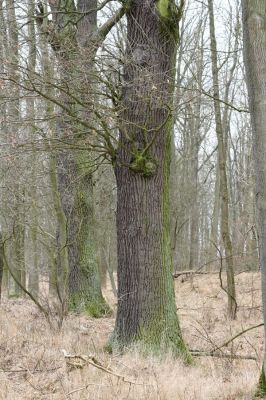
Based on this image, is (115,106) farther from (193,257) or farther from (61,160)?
(193,257)

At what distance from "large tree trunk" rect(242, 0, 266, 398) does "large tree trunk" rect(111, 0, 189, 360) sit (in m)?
2.46

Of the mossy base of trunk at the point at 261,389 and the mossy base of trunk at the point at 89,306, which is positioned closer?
the mossy base of trunk at the point at 261,389

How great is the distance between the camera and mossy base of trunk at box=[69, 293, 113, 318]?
1070 centimetres

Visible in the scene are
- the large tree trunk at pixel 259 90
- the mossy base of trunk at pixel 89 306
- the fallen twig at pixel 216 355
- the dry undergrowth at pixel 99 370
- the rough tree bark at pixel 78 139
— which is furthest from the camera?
the mossy base of trunk at pixel 89 306

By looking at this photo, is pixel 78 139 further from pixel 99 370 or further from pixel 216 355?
pixel 216 355

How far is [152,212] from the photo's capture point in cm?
701

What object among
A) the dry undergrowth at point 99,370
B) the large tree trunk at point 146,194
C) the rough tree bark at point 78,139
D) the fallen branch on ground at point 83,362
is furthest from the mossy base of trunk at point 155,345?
the rough tree bark at point 78,139

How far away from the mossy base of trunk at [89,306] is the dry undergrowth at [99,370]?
83cm

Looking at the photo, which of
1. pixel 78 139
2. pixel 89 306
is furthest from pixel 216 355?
pixel 89 306

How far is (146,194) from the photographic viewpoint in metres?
7.02

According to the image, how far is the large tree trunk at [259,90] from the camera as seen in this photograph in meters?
4.23

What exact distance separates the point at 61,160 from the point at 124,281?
355cm

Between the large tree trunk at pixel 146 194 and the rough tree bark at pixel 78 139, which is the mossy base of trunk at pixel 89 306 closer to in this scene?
the rough tree bark at pixel 78 139

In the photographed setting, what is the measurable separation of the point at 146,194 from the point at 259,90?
304 centimetres
